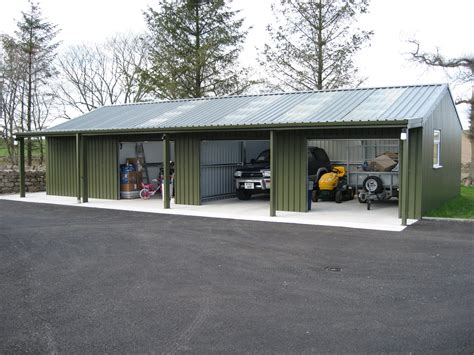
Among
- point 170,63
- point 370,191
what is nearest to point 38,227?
point 370,191

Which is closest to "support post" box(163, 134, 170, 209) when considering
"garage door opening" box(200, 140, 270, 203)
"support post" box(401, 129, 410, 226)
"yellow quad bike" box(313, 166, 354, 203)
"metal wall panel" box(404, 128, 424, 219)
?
"garage door opening" box(200, 140, 270, 203)

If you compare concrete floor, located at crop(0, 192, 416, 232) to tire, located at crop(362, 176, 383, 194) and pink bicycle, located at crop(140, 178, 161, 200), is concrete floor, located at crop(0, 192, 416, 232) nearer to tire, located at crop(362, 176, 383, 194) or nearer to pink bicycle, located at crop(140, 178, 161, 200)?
pink bicycle, located at crop(140, 178, 161, 200)

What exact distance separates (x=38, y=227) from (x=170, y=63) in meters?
20.5

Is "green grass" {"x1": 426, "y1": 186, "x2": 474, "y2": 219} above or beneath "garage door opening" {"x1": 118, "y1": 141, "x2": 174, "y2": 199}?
beneath

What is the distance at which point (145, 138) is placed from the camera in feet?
55.0

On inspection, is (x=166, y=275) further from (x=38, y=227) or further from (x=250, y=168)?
(x=250, y=168)

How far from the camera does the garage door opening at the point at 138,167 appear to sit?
17719 mm

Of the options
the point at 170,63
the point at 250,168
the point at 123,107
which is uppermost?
the point at 170,63

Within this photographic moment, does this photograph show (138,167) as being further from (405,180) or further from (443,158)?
(443,158)

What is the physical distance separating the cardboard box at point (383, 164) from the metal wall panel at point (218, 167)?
5.21 meters

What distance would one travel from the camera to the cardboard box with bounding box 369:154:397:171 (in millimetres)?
14594

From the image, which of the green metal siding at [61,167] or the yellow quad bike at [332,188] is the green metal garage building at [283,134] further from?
the yellow quad bike at [332,188]

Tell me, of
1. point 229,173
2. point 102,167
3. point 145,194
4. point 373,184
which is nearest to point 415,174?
point 373,184

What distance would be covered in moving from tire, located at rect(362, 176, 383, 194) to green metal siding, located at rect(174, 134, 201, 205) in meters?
5.07
